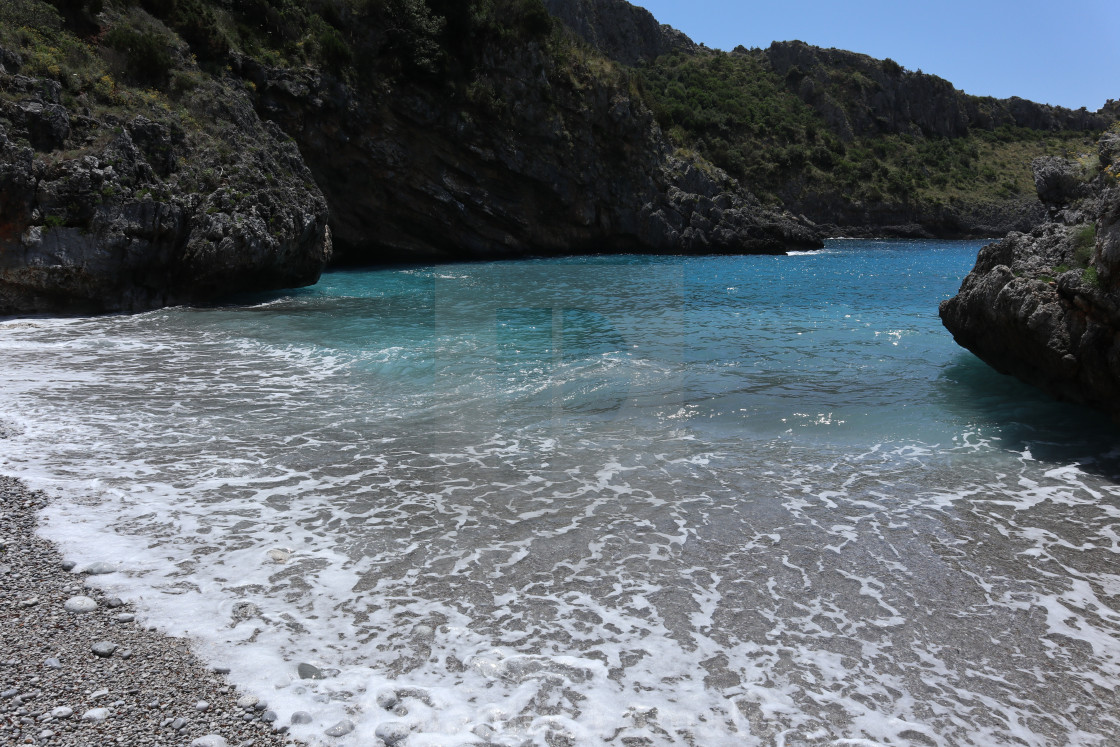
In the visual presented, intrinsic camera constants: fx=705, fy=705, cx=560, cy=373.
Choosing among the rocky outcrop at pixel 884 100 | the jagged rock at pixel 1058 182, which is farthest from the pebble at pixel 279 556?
the rocky outcrop at pixel 884 100

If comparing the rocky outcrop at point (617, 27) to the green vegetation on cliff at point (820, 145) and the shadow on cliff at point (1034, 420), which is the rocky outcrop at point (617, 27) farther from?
the shadow on cliff at point (1034, 420)

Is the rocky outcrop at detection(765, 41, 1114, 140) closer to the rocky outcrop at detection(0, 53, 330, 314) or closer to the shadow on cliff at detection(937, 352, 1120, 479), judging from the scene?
the rocky outcrop at detection(0, 53, 330, 314)

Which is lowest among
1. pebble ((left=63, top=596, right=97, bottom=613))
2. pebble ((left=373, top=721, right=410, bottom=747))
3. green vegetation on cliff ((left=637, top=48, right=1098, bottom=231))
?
pebble ((left=373, top=721, right=410, bottom=747))

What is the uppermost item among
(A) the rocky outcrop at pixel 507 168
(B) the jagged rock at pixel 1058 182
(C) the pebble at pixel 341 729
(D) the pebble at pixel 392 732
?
(A) the rocky outcrop at pixel 507 168

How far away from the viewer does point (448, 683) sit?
3.98 metres

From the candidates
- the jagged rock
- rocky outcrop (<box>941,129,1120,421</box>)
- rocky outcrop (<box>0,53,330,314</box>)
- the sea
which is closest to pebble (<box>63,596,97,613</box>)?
the sea

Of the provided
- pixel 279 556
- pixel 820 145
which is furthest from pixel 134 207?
pixel 820 145

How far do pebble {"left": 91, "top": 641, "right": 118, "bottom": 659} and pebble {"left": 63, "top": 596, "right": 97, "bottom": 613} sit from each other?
468 millimetres

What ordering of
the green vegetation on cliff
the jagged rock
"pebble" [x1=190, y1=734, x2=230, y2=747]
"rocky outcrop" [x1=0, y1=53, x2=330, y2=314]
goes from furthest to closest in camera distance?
the green vegetation on cliff → "rocky outcrop" [x1=0, y1=53, x2=330, y2=314] → the jagged rock → "pebble" [x1=190, y1=734, x2=230, y2=747]

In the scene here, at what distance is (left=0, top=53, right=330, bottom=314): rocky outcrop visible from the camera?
14.4 m

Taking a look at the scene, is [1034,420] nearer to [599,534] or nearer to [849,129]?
[599,534]

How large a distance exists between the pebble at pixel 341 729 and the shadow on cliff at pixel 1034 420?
7.52 metres

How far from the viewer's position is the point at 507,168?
3822cm

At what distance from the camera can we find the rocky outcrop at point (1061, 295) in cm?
807
